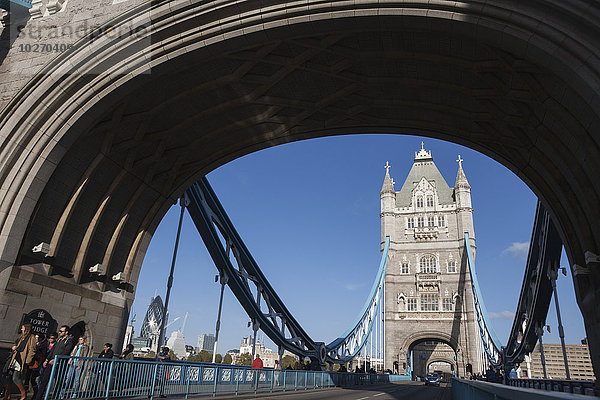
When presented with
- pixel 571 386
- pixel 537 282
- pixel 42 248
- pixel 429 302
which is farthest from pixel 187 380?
pixel 429 302

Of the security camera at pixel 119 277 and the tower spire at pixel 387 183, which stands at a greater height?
the tower spire at pixel 387 183

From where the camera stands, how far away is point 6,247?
30.6ft

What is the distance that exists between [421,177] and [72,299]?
65.8m

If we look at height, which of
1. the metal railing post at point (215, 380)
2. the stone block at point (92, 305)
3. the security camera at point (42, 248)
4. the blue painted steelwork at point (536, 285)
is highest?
the blue painted steelwork at point (536, 285)

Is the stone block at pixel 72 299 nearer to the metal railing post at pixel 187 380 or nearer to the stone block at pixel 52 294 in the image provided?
the stone block at pixel 52 294

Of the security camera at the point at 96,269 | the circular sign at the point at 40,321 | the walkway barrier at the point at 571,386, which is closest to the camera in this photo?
the circular sign at the point at 40,321

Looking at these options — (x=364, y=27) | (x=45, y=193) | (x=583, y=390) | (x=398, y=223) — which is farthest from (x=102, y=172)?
(x=398, y=223)

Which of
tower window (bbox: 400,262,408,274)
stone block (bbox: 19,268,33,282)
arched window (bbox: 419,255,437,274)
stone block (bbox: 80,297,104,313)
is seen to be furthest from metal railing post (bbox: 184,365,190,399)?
arched window (bbox: 419,255,437,274)

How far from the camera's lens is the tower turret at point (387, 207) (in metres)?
65.5

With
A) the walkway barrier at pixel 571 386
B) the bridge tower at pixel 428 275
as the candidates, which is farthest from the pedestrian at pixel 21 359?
the bridge tower at pixel 428 275

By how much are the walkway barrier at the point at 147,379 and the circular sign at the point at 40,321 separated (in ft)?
9.76

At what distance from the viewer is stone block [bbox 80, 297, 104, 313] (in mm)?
12062

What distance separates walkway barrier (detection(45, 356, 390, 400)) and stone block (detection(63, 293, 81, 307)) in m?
3.15

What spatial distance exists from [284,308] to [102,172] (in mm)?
18366
